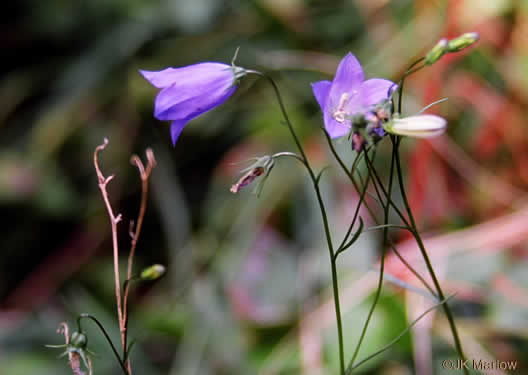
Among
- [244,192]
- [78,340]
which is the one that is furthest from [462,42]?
[244,192]

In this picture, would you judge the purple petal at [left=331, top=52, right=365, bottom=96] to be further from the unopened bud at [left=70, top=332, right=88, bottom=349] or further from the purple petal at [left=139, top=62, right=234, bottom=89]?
the unopened bud at [left=70, top=332, right=88, bottom=349]

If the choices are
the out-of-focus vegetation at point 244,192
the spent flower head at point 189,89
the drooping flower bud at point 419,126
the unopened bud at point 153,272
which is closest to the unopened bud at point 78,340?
the unopened bud at point 153,272

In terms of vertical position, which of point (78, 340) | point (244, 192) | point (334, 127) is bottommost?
point (244, 192)

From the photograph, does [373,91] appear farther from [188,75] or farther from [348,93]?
[188,75]

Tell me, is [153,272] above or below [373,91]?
below

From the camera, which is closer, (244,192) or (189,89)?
(189,89)

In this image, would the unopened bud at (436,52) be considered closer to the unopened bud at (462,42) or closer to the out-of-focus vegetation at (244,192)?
the unopened bud at (462,42)

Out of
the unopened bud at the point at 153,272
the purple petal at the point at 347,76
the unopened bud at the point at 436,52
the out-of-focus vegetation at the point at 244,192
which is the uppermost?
the unopened bud at the point at 436,52
